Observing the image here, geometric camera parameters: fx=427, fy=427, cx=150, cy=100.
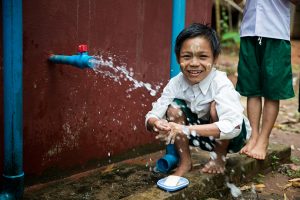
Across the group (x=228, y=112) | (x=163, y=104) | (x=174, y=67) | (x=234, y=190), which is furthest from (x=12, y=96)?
(x=234, y=190)

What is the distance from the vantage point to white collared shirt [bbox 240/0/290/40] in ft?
9.38

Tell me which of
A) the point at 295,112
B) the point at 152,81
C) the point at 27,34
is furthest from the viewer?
the point at 295,112

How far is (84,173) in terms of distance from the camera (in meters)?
2.75

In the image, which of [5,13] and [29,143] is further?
[29,143]

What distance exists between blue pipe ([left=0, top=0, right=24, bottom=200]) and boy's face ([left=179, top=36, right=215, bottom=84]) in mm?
916

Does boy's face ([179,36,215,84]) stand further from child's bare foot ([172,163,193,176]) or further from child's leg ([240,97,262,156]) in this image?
child's leg ([240,97,262,156])

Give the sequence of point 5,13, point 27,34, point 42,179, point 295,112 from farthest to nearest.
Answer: point 295,112, point 42,179, point 27,34, point 5,13

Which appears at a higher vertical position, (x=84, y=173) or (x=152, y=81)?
(x=152, y=81)

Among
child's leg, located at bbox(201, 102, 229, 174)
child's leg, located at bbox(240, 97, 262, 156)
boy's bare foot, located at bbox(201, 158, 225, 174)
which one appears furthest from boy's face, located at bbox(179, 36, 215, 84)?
child's leg, located at bbox(240, 97, 262, 156)

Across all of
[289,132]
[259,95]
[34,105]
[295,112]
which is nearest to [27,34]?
[34,105]

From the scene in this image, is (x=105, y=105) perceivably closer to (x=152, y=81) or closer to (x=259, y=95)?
(x=152, y=81)

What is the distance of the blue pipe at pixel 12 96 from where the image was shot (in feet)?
6.46

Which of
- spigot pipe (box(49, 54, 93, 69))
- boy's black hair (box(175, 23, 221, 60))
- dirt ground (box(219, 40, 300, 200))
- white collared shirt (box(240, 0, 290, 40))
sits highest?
white collared shirt (box(240, 0, 290, 40))

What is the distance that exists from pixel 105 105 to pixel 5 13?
41.2 inches
